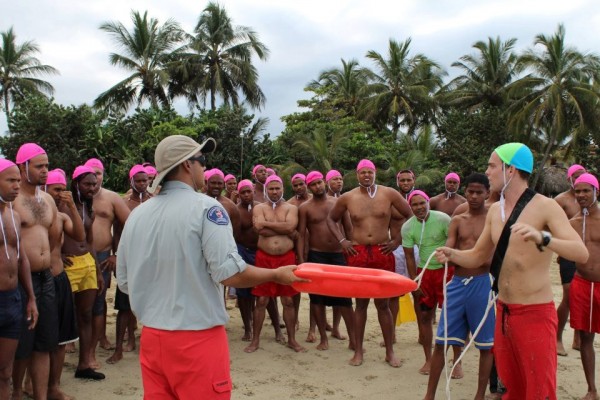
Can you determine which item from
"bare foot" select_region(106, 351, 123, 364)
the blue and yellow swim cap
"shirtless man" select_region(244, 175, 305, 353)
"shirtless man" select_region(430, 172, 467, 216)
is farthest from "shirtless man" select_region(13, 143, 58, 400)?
"shirtless man" select_region(430, 172, 467, 216)

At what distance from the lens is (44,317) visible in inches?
180

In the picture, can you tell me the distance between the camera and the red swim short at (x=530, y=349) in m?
3.37

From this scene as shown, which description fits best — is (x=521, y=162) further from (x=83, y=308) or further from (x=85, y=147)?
(x=85, y=147)

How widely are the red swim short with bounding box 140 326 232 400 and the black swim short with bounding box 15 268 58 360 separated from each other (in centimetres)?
218

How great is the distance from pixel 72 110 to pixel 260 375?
22.4 meters

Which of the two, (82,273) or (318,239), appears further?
(318,239)

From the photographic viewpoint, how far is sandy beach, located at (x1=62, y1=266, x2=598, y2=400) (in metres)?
5.30

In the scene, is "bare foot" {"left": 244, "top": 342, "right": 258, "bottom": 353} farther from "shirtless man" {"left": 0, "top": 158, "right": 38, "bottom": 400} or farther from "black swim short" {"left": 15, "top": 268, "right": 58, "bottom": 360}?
"shirtless man" {"left": 0, "top": 158, "right": 38, "bottom": 400}

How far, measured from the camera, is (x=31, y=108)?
968 inches

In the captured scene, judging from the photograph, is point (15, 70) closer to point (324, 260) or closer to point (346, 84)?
point (346, 84)

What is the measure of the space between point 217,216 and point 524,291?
2.05 meters

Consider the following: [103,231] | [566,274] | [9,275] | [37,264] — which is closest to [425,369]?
[566,274]

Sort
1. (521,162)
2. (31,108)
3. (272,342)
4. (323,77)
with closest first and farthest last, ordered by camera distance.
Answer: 1. (521,162)
2. (272,342)
3. (31,108)
4. (323,77)

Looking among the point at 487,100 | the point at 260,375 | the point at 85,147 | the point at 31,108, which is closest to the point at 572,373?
the point at 260,375
